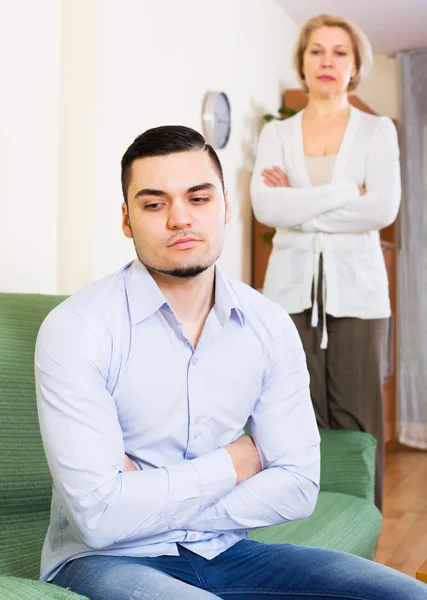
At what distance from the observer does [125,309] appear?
4.86ft

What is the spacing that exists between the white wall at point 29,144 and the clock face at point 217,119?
1089 millimetres

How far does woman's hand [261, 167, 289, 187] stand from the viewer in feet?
9.38

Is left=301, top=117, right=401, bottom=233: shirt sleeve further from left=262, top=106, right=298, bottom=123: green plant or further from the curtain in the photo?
the curtain

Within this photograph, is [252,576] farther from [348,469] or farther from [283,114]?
[283,114]

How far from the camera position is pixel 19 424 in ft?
5.67

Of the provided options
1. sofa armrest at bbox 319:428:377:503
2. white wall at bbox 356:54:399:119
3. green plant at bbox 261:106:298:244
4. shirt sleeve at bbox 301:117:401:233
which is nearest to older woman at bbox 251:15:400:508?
shirt sleeve at bbox 301:117:401:233

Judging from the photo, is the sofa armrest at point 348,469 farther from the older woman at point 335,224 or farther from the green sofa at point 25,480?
the older woman at point 335,224

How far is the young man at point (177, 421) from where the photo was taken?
1.32 metres

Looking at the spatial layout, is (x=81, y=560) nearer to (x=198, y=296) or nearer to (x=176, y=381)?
(x=176, y=381)

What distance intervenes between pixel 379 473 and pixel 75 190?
1312mm

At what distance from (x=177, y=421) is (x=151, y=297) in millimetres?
211

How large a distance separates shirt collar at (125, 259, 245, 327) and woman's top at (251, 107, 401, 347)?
117 centimetres

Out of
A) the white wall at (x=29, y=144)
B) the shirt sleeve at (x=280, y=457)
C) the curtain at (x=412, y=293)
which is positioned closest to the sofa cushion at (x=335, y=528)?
the shirt sleeve at (x=280, y=457)

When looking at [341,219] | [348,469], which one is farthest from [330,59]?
[348,469]
